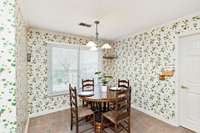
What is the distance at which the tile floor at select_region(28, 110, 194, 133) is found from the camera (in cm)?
286

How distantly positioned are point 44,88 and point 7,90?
2.51 m

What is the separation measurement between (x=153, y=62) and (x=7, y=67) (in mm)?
3237

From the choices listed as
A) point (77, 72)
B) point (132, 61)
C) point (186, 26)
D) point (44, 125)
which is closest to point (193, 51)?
point (186, 26)

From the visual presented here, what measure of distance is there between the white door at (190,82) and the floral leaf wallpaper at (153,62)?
0.55ft

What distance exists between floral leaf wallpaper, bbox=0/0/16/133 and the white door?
10.5 feet

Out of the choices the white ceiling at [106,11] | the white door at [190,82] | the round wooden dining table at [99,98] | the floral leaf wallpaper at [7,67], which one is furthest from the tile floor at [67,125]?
the white ceiling at [106,11]

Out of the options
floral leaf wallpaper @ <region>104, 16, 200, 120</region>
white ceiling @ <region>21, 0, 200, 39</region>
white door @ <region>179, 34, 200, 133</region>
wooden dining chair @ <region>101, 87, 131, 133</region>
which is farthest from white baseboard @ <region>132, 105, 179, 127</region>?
white ceiling @ <region>21, 0, 200, 39</region>

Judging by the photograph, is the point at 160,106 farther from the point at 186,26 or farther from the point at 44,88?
the point at 44,88

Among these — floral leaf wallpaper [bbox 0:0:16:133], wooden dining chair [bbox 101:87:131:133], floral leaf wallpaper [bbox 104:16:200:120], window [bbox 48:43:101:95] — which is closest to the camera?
floral leaf wallpaper [bbox 0:0:16:133]

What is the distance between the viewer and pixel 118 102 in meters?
2.37

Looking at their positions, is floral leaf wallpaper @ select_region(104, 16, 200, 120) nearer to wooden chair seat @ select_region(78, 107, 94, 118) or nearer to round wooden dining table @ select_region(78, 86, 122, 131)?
round wooden dining table @ select_region(78, 86, 122, 131)

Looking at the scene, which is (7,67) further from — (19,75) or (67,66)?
(67,66)

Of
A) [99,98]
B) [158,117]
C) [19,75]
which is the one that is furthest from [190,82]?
[19,75]

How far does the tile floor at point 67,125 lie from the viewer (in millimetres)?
2863
